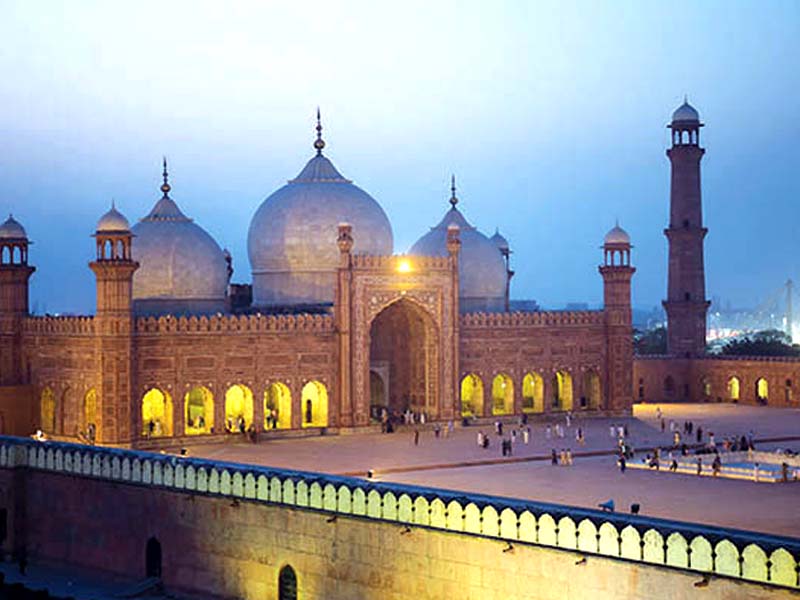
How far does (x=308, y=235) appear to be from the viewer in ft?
107

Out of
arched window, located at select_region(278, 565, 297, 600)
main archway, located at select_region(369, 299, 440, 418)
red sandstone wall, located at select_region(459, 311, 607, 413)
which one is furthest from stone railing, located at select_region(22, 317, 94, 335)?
arched window, located at select_region(278, 565, 297, 600)

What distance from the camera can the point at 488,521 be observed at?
1373 cm

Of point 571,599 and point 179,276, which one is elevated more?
point 179,276

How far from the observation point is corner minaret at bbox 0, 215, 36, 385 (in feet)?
94.6

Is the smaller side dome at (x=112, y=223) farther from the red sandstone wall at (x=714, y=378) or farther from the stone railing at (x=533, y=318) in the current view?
the red sandstone wall at (x=714, y=378)

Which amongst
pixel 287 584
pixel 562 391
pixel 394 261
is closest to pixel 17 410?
pixel 394 261

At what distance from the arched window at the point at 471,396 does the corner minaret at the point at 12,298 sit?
10.3 meters

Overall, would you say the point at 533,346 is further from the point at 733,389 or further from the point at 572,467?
the point at 572,467

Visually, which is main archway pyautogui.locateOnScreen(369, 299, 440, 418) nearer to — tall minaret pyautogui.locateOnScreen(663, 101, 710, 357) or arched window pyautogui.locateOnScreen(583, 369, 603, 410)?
arched window pyautogui.locateOnScreen(583, 369, 603, 410)

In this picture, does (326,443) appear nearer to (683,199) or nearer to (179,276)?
(179,276)

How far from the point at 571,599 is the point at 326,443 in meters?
15.3

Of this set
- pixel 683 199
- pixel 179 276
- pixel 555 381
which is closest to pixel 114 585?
pixel 179 276

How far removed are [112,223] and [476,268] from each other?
38.9ft

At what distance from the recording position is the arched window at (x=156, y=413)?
2759 cm
